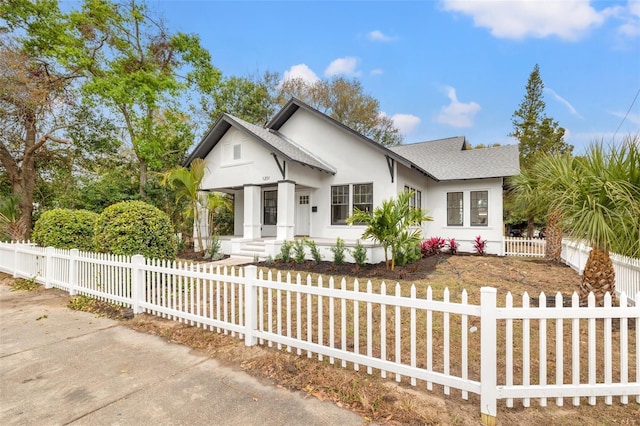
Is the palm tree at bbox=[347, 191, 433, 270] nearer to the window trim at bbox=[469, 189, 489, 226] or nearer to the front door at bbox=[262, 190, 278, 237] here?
the front door at bbox=[262, 190, 278, 237]

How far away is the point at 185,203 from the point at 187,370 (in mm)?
15229

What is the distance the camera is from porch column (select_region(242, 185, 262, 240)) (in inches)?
484

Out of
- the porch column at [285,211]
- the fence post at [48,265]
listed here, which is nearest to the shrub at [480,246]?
the porch column at [285,211]

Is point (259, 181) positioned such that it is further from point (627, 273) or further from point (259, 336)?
point (627, 273)

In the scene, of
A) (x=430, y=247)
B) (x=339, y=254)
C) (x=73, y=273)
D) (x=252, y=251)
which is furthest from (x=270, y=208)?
(x=73, y=273)

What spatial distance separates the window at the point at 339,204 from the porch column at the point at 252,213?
3.09 m

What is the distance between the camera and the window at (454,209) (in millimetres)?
14815

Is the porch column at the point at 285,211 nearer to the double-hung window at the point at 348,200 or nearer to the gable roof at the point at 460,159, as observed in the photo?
the double-hung window at the point at 348,200

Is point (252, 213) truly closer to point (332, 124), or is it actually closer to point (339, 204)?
point (339, 204)

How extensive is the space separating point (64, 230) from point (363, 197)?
31.2 feet

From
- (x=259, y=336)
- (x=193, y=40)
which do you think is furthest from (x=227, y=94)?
(x=259, y=336)

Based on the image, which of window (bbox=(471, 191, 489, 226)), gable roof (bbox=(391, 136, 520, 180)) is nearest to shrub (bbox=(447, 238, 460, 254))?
window (bbox=(471, 191, 489, 226))

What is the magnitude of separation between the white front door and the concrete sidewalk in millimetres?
9247

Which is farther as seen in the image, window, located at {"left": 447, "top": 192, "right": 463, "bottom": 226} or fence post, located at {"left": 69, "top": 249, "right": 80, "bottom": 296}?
window, located at {"left": 447, "top": 192, "right": 463, "bottom": 226}
